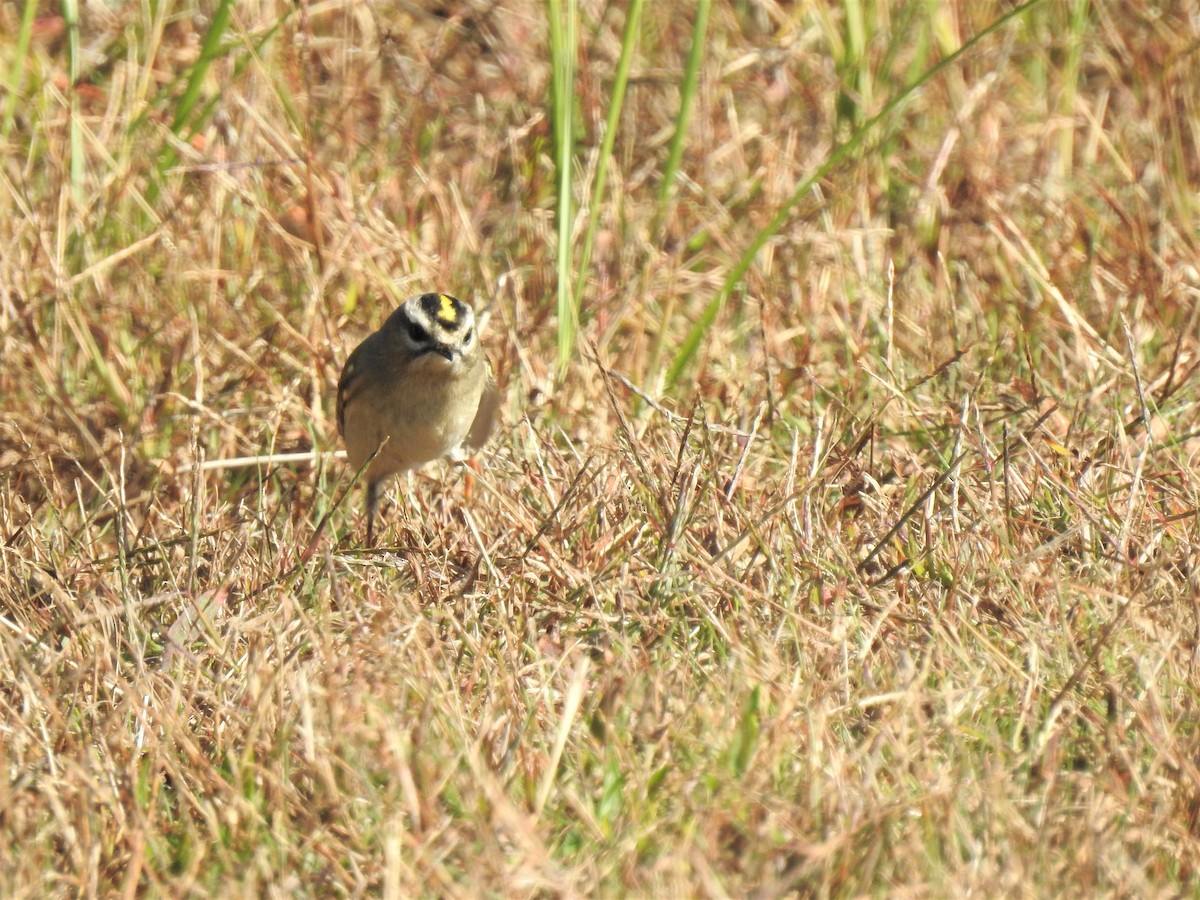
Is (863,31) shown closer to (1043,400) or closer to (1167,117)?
(1167,117)

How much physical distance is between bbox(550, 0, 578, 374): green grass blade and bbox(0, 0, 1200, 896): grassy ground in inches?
1.3

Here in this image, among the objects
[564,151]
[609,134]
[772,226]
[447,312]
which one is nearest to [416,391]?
[447,312]

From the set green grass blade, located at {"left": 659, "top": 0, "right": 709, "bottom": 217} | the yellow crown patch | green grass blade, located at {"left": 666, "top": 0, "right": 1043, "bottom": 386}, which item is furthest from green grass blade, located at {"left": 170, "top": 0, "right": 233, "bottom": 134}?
green grass blade, located at {"left": 666, "top": 0, "right": 1043, "bottom": 386}

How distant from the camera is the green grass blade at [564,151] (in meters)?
5.09

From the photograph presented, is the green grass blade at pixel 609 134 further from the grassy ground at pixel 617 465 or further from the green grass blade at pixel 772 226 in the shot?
the green grass blade at pixel 772 226

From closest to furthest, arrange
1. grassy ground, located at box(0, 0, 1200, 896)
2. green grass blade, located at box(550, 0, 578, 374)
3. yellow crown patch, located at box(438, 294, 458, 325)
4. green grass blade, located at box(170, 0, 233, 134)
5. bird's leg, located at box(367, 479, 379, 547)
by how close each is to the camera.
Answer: grassy ground, located at box(0, 0, 1200, 896) → bird's leg, located at box(367, 479, 379, 547) → yellow crown patch, located at box(438, 294, 458, 325) → green grass blade, located at box(550, 0, 578, 374) → green grass blade, located at box(170, 0, 233, 134)

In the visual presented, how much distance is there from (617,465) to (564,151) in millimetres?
1141

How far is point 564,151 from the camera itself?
16.9 feet

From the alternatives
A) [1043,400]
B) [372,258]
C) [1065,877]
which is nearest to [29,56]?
[372,258]

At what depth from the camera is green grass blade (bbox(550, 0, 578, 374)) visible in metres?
5.09

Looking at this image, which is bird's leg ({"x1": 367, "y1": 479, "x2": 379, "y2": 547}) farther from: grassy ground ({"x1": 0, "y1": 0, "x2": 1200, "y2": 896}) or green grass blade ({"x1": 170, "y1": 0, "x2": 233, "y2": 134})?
green grass blade ({"x1": 170, "y1": 0, "x2": 233, "y2": 134})

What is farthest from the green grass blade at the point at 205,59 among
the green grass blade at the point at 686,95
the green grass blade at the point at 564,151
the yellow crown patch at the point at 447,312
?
the green grass blade at the point at 686,95

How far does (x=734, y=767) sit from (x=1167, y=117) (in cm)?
436

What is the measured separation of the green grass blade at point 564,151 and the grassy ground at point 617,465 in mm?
→ 33
